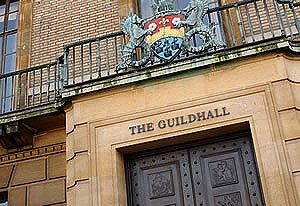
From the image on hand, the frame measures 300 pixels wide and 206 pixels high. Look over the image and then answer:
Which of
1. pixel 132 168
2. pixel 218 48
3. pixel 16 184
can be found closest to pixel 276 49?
pixel 218 48

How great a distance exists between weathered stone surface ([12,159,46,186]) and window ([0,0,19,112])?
5.76 ft

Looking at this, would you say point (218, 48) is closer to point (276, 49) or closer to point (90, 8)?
point (276, 49)

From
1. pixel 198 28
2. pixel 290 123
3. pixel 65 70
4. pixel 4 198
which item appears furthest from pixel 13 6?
pixel 290 123

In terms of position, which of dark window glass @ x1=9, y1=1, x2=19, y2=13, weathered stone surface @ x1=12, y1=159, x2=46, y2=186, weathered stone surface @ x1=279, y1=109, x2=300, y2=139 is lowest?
weathered stone surface @ x1=279, y1=109, x2=300, y2=139

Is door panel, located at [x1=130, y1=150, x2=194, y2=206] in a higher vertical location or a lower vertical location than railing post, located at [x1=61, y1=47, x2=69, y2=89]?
lower

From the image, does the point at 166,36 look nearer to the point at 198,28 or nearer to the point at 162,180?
the point at 198,28

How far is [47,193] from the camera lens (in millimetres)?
9469

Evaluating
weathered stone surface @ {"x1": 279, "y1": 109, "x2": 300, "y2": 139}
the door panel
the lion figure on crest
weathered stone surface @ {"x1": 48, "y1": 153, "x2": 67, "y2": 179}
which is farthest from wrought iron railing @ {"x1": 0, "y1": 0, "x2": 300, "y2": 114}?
weathered stone surface @ {"x1": 279, "y1": 109, "x2": 300, "y2": 139}

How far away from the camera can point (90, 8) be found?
1184 centimetres

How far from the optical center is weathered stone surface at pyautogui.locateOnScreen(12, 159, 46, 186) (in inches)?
380

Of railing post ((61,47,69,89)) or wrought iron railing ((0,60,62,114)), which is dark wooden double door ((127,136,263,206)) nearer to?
railing post ((61,47,69,89))

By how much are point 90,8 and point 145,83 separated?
3.95 m

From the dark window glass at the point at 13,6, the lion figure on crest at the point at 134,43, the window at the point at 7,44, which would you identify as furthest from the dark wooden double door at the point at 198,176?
the dark window glass at the point at 13,6

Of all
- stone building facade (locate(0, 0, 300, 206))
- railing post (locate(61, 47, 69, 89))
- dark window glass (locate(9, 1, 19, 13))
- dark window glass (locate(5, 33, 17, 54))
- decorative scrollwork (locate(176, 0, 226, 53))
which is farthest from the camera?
dark window glass (locate(9, 1, 19, 13))
